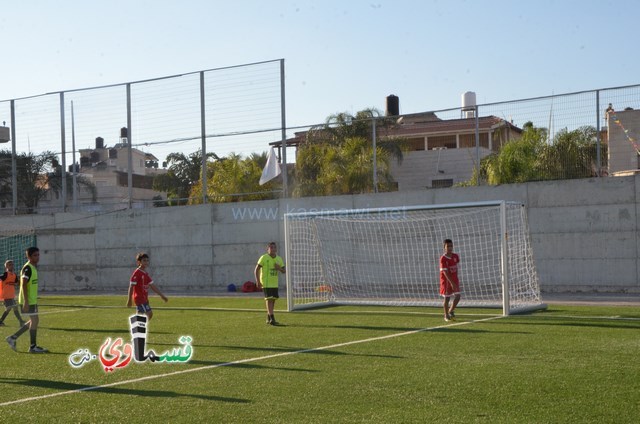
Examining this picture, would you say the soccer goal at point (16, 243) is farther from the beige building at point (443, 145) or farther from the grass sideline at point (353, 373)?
the grass sideline at point (353, 373)

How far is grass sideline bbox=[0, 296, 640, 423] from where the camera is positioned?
8328 millimetres

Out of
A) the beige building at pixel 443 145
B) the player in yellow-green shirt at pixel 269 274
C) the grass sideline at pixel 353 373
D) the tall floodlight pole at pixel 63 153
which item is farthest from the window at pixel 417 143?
the player in yellow-green shirt at pixel 269 274

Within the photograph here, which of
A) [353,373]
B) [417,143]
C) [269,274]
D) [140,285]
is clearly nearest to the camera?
[353,373]

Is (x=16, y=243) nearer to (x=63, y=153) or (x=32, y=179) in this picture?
(x=32, y=179)

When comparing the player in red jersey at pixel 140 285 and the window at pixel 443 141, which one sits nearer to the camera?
the player in red jersey at pixel 140 285

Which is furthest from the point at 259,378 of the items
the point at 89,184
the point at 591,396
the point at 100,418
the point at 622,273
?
the point at 89,184

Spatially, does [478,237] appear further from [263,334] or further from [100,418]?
[100,418]

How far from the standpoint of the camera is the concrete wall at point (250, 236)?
2323cm

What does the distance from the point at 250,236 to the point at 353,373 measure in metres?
19.0

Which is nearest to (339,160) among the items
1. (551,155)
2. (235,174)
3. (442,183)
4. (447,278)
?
(442,183)

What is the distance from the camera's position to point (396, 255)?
2653 centimetres

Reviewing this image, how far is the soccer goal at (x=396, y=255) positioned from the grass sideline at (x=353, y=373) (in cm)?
396

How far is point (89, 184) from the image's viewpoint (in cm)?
3591

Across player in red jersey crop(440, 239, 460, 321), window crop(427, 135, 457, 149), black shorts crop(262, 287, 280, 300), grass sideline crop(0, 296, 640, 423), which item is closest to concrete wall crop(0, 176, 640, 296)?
grass sideline crop(0, 296, 640, 423)
